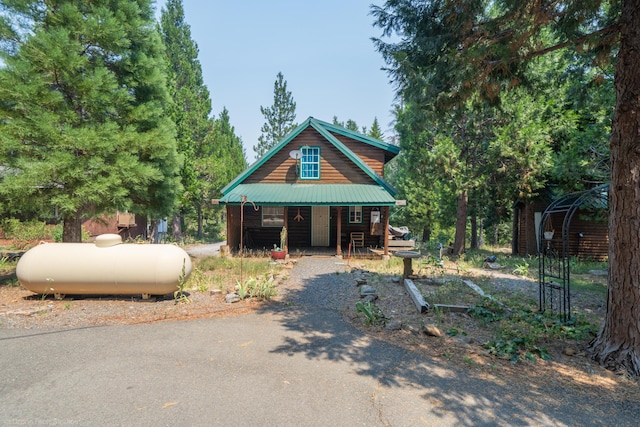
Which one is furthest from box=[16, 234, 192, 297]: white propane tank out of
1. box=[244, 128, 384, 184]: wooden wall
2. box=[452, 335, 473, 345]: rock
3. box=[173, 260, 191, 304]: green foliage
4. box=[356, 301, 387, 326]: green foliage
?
box=[244, 128, 384, 184]: wooden wall

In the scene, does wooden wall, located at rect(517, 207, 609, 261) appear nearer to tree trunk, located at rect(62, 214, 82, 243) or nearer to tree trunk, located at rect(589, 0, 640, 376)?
tree trunk, located at rect(589, 0, 640, 376)

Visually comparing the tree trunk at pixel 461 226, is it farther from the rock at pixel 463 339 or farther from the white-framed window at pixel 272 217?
the rock at pixel 463 339

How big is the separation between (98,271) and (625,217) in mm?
10386

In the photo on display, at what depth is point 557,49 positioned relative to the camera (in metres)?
6.34

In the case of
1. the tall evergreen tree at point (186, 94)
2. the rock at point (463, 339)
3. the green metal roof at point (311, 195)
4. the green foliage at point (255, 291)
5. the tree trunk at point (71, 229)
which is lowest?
the rock at point (463, 339)

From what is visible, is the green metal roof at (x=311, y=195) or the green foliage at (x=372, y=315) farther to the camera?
the green metal roof at (x=311, y=195)

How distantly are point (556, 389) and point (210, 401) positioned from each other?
4463 millimetres

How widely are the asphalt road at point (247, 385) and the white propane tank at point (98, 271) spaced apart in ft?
5.29

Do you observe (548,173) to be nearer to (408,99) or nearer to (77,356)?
(408,99)

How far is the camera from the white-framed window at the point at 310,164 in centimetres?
1716

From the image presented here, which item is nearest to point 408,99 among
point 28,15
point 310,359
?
point 310,359

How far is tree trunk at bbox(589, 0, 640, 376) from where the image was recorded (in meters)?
4.77

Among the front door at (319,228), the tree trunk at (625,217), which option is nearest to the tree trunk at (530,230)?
the front door at (319,228)

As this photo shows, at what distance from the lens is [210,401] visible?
3.73 metres
